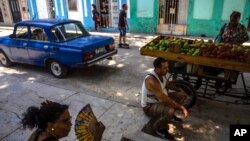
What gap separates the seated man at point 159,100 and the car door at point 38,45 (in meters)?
3.92

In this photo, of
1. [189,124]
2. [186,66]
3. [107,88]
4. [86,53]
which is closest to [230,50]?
[186,66]

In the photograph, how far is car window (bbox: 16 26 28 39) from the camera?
7.47 meters

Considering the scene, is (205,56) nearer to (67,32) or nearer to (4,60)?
(67,32)

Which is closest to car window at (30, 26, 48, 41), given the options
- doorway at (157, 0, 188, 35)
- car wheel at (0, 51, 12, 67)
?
car wheel at (0, 51, 12, 67)

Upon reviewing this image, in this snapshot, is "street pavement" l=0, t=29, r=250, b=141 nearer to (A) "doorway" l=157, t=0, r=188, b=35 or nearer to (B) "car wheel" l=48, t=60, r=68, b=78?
(B) "car wheel" l=48, t=60, r=68, b=78

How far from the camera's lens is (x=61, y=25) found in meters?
7.05

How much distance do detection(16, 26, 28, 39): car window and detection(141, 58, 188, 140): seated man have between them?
506 cm

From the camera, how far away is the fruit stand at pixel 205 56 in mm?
4273

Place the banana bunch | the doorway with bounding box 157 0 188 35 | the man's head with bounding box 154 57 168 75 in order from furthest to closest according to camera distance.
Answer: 1. the doorway with bounding box 157 0 188 35
2. the man's head with bounding box 154 57 168 75
3. the banana bunch

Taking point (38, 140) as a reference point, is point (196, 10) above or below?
above

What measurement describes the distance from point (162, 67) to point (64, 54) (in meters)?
3.52

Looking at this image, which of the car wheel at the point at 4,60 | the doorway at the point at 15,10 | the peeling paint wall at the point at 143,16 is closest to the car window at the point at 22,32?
the car wheel at the point at 4,60

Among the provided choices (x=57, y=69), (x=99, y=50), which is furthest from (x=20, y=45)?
(x=99, y=50)

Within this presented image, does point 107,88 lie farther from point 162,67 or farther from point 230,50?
point 230,50
